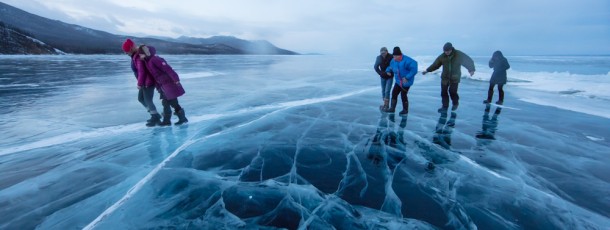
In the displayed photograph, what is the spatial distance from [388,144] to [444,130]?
1.78m

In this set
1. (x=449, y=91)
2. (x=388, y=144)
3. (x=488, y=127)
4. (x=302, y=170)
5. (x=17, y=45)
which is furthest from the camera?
(x=17, y=45)

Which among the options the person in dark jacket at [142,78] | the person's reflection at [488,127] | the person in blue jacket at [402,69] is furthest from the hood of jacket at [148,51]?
the person's reflection at [488,127]

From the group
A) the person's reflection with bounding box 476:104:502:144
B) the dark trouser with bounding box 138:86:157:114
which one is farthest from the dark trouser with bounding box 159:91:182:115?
the person's reflection with bounding box 476:104:502:144

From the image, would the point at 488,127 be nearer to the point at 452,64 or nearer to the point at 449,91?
the point at 449,91

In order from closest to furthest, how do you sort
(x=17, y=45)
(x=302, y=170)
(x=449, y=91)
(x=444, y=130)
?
(x=302, y=170) < (x=444, y=130) < (x=449, y=91) < (x=17, y=45)

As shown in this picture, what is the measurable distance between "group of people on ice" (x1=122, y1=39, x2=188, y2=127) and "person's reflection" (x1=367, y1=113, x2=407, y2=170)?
4.19 m

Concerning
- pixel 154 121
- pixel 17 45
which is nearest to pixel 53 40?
pixel 17 45

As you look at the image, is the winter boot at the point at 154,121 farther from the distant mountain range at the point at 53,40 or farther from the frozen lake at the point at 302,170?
the distant mountain range at the point at 53,40

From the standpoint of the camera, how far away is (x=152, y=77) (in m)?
5.55

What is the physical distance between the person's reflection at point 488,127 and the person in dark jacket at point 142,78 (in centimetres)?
671

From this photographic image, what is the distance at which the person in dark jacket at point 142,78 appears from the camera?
5.06 m

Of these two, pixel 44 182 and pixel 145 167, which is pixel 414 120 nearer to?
pixel 145 167

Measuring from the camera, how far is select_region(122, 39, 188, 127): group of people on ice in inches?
202

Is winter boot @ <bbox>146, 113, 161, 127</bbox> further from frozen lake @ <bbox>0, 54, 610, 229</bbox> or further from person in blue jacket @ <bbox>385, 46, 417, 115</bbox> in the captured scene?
person in blue jacket @ <bbox>385, 46, 417, 115</bbox>
